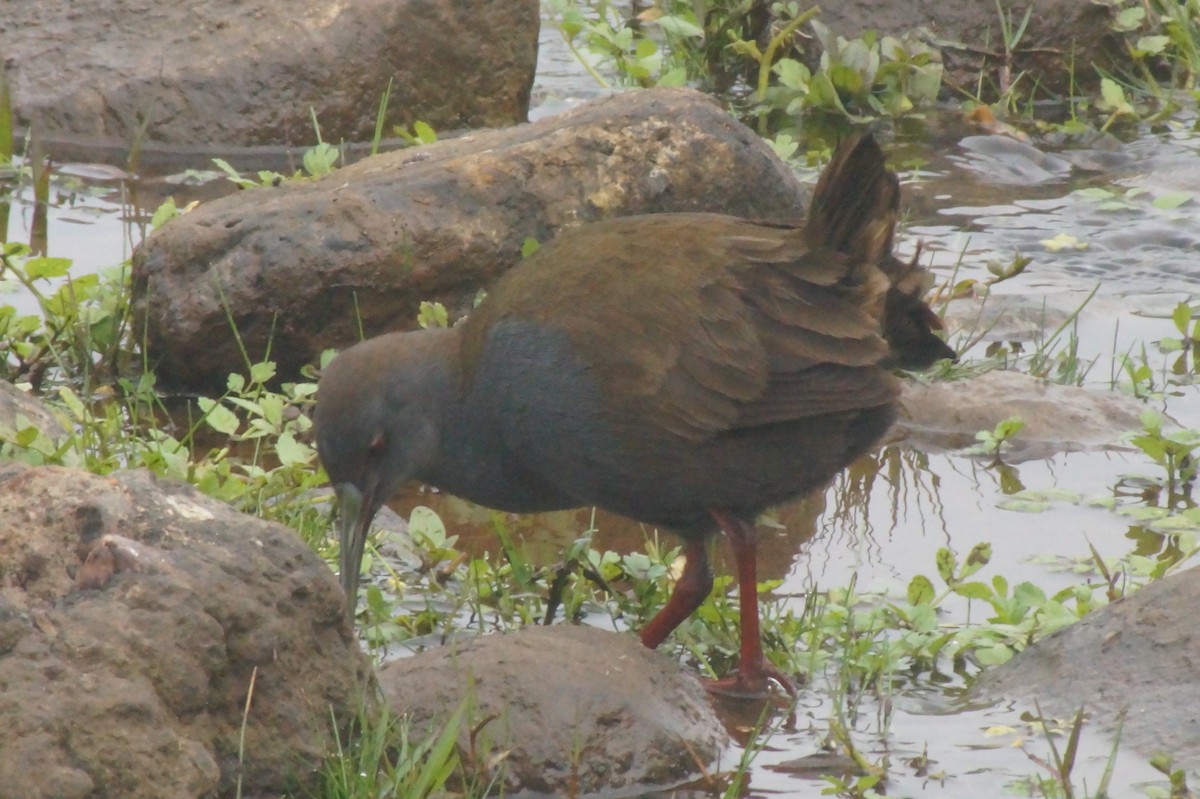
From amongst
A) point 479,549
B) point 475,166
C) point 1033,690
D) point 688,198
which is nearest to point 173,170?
point 475,166

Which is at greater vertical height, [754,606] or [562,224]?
[562,224]

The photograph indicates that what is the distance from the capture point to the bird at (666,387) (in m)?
4.23

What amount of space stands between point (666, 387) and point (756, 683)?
757 millimetres

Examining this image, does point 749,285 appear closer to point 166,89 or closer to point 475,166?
point 475,166

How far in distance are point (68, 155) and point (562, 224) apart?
3.14 meters

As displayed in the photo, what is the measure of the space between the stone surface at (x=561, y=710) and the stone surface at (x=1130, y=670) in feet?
2.62

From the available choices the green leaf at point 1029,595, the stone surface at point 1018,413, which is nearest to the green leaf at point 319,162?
the stone surface at point 1018,413

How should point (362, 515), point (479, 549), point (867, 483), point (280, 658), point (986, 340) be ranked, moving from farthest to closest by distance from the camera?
point (986, 340) < point (867, 483) < point (479, 549) < point (362, 515) < point (280, 658)

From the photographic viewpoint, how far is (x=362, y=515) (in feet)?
14.6

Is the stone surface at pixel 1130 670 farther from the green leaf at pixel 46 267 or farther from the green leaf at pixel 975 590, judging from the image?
the green leaf at pixel 46 267

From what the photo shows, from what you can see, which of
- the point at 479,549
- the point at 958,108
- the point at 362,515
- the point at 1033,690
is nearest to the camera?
the point at 1033,690

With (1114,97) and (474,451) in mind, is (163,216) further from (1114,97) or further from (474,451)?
(1114,97)

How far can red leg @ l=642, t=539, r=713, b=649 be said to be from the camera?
14.5 feet

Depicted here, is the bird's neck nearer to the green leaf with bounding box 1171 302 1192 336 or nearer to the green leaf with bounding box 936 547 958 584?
the green leaf with bounding box 936 547 958 584
